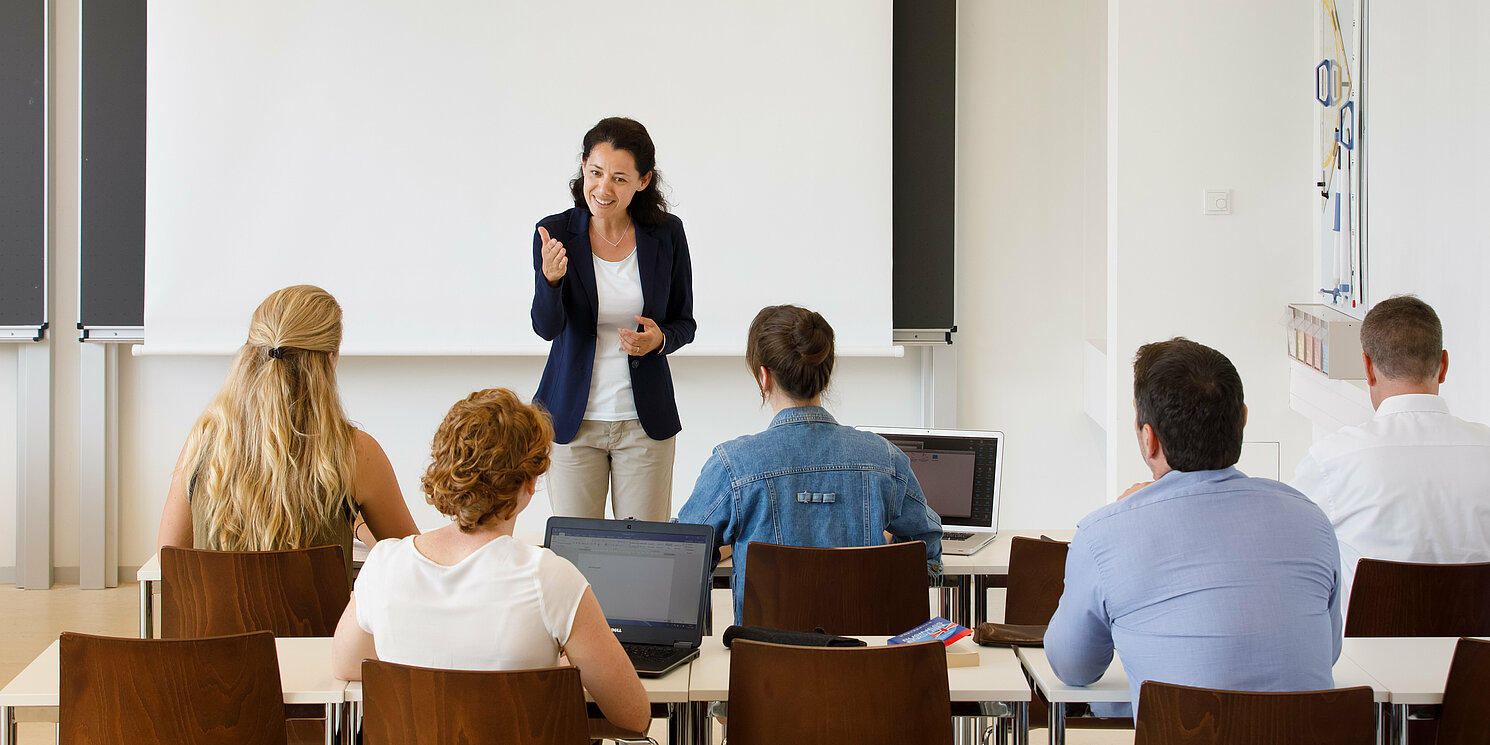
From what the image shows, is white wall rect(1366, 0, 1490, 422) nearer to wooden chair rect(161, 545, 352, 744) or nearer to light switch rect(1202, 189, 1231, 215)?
light switch rect(1202, 189, 1231, 215)

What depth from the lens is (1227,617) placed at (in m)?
1.68

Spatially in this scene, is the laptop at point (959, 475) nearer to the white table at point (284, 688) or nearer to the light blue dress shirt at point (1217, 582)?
the light blue dress shirt at point (1217, 582)

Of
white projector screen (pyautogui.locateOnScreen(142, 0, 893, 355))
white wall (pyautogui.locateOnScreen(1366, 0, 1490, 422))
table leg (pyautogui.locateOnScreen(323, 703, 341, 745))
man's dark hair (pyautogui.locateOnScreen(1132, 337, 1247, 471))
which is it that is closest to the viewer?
man's dark hair (pyautogui.locateOnScreen(1132, 337, 1247, 471))

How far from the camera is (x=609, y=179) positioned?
3139 mm


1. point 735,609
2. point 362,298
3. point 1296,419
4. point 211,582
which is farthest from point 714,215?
point 211,582

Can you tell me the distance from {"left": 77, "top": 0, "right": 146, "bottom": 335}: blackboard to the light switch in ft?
13.6

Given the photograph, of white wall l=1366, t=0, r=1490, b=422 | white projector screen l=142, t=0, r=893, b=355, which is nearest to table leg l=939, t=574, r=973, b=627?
white wall l=1366, t=0, r=1490, b=422

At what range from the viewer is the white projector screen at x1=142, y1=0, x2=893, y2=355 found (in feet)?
16.0

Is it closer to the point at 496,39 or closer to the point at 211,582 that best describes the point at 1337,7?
the point at 496,39

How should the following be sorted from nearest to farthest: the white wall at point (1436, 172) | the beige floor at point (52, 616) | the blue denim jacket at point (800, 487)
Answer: the blue denim jacket at point (800, 487) → the white wall at point (1436, 172) → the beige floor at point (52, 616)

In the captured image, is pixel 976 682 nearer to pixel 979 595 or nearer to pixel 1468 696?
pixel 1468 696

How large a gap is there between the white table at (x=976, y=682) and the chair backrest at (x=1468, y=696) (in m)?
0.61

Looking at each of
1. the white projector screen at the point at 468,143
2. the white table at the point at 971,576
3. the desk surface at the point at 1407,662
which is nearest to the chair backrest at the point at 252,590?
the white table at the point at 971,576

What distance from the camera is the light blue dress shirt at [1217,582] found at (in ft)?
5.50
